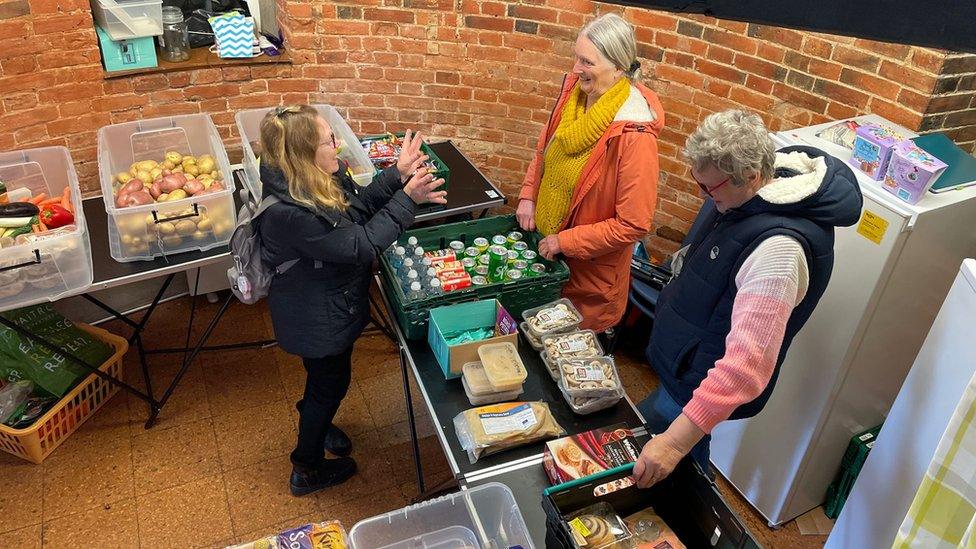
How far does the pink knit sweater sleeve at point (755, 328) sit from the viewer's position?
6.28ft

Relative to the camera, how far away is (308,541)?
1.97m

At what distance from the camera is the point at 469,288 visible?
8.76ft

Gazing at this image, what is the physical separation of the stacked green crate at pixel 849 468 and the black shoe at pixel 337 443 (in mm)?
2108

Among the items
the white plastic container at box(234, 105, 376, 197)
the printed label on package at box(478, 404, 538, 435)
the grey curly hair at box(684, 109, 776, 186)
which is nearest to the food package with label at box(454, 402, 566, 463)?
the printed label on package at box(478, 404, 538, 435)

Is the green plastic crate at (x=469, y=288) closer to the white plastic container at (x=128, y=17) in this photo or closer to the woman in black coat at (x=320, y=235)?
the woman in black coat at (x=320, y=235)

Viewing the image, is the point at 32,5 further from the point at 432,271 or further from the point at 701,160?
the point at 701,160

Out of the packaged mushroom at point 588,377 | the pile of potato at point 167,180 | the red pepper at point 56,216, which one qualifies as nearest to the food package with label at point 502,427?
the packaged mushroom at point 588,377

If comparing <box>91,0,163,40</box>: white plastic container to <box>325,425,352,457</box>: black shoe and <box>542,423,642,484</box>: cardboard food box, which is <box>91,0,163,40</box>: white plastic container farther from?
<box>542,423,642,484</box>: cardboard food box

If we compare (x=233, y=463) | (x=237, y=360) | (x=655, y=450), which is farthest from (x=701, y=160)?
(x=237, y=360)

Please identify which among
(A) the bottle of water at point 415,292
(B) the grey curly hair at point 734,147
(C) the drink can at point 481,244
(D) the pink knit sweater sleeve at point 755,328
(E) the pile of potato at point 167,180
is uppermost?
(B) the grey curly hair at point 734,147

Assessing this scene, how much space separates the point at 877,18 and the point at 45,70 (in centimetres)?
375

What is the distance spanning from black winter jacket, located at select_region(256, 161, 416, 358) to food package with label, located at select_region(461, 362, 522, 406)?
1.68 ft

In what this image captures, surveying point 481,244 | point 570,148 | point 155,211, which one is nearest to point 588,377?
point 481,244

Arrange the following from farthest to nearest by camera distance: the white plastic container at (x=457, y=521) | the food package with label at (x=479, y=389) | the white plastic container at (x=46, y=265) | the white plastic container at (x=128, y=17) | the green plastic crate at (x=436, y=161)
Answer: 1. the green plastic crate at (x=436, y=161)
2. the white plastic container at (x=128, y=17)
3. the white plastic container at (x=46, y=265)
4. the food package with label at (x=479, y=389)
5. the white plastic container at (x=457, y=521)
